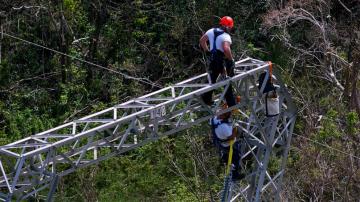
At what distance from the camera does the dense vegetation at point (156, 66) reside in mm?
24594

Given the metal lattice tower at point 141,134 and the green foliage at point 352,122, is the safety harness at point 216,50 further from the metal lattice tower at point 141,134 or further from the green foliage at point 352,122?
the green foliage at point 352,122

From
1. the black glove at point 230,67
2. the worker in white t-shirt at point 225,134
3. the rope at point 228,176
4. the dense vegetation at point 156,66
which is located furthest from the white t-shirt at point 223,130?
the dense vegetation at point 156,66

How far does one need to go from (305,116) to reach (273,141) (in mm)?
9263

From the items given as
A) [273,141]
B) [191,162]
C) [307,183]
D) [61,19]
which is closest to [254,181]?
[273,141]

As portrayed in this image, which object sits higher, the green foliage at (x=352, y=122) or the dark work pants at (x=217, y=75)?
the dark work pants at (x=217, y=75)

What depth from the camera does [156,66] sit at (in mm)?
29469

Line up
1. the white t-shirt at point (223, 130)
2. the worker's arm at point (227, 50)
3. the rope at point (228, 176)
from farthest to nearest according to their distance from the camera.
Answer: the rope at point (228, 176), the white t-shirt at point (223, 130), the worker's arm at point (227, 50)

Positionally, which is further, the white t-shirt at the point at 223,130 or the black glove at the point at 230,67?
the white t-shirt at the point at 223,130

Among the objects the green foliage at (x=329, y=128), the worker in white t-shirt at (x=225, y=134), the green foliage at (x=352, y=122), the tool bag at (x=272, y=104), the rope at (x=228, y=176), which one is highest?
the tool bag at (x=272, y=104)

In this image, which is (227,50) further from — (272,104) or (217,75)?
(272,104)

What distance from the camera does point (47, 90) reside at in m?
28.5

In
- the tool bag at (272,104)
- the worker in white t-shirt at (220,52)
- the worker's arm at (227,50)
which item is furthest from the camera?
the tool bag at (272,104)

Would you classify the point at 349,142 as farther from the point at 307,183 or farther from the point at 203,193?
the point at 203,193

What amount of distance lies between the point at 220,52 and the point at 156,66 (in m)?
14.8
